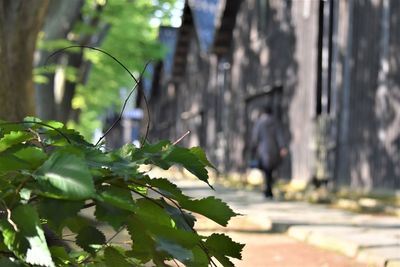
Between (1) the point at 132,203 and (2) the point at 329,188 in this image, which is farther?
(2) the point at 329,188

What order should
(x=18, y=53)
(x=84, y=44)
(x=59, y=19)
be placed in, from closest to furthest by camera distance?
(x=18, y=53)
(x=59, y=19)
(x=84, y=44)

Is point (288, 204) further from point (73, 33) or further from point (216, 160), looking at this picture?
point (216, 160)

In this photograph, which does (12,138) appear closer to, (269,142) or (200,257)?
(200,257)

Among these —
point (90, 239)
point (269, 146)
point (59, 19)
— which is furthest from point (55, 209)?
point (269, 146)

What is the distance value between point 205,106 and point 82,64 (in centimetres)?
869

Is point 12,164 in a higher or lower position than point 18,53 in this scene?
lower

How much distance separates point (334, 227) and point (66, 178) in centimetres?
722

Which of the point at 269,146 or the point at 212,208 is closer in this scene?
the point at 212,208

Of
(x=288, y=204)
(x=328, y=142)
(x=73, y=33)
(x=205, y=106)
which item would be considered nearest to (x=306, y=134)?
(x=328, y=142)

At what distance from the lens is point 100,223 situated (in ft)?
4.49

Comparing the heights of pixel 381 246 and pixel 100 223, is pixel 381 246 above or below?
below

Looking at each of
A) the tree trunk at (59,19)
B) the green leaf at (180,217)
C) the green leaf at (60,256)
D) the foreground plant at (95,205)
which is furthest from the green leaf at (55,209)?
the tree trunk at (59,19)

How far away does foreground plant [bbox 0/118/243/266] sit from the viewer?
49.7 inches

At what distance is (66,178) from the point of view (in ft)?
4.09
